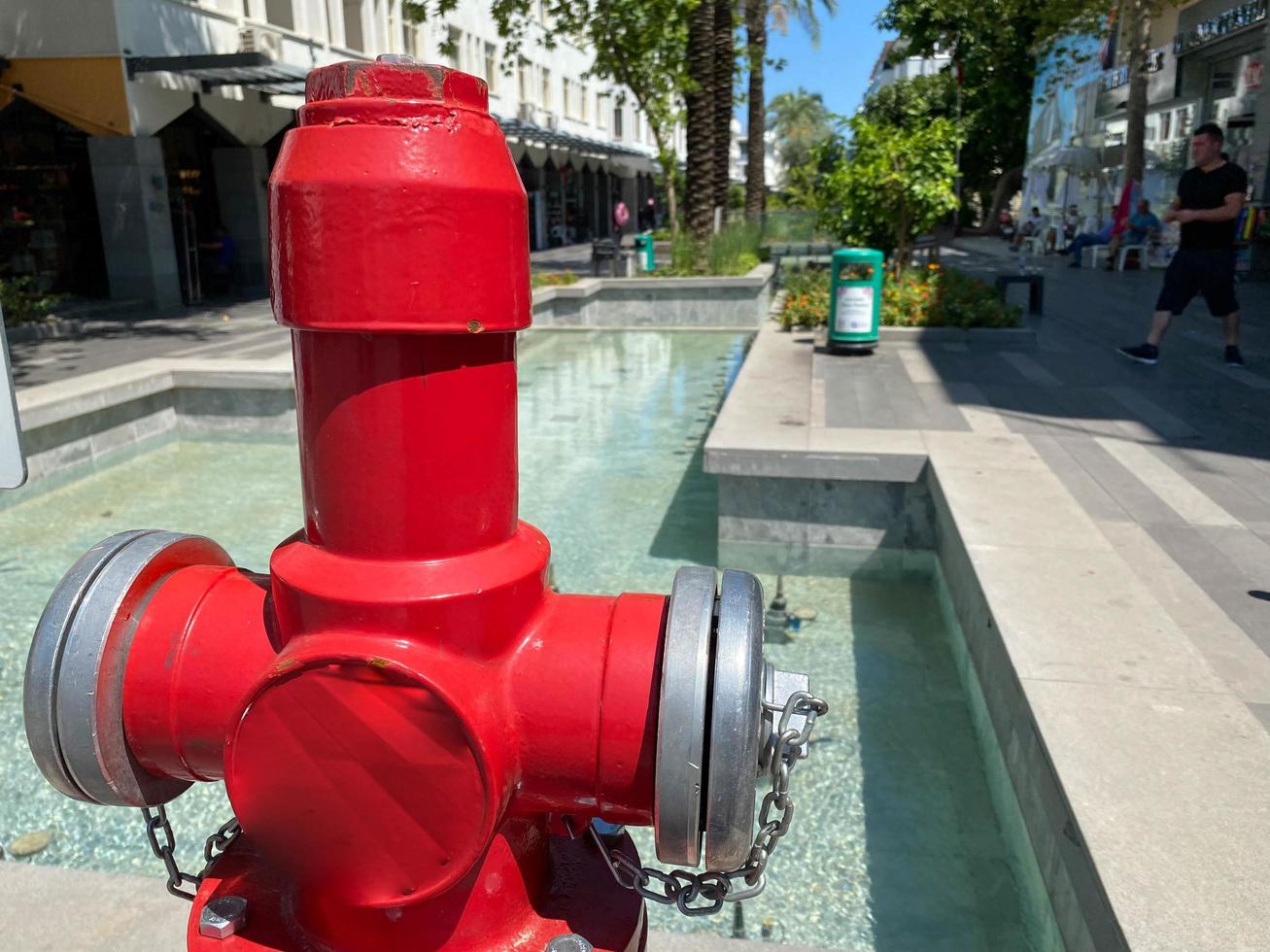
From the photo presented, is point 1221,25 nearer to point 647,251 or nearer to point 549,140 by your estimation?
point 647,251

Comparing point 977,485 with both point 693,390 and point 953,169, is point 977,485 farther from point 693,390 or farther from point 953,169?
point 953,169

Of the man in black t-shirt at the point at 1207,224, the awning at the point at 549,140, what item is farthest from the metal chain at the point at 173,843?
the awning at the point at 549,140

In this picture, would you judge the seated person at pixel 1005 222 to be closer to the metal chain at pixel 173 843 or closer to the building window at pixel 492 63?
the building window at pixel 492 63

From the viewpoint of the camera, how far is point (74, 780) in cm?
150

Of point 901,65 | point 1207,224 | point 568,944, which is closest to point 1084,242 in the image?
point 1207,224

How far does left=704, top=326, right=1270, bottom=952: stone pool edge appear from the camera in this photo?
7.08 feet

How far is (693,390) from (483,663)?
9.69 m

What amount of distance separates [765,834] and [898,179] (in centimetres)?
1202

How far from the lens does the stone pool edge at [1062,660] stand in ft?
7.08

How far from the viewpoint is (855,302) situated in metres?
9.82

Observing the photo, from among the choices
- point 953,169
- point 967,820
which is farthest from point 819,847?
point 953,169

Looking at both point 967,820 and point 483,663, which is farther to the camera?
point 967,820

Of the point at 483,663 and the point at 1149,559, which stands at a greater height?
the point at 483,663

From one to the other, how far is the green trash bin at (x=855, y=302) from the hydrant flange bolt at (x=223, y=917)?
9.08 m
